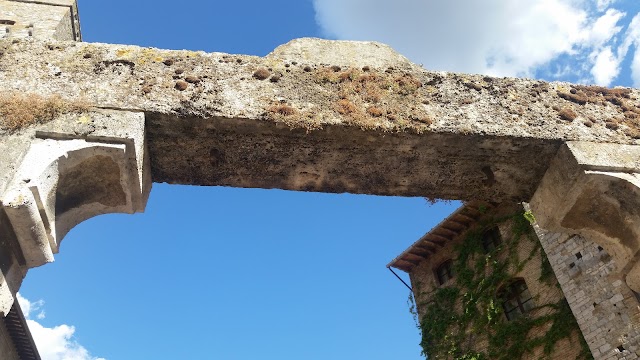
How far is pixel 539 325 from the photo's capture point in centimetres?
1468

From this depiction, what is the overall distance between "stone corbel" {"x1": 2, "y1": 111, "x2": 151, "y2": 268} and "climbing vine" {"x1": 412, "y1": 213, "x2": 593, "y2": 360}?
12996 mm

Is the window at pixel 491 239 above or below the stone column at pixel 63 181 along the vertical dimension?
above

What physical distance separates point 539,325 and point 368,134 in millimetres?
13142

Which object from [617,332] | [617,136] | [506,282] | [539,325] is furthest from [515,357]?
[617,136]

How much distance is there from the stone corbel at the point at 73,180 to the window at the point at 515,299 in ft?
48.1

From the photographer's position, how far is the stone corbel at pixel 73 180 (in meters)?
2.90

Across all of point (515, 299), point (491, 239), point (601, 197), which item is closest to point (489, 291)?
point (515, 299)

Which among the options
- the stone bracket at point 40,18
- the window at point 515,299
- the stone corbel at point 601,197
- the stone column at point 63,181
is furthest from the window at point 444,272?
the stone column at point 63,181

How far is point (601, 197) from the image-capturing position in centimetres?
388

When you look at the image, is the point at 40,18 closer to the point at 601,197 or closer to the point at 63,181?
the point at 63,181

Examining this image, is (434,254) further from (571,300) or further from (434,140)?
(434,140)

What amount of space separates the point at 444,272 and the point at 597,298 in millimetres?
7564

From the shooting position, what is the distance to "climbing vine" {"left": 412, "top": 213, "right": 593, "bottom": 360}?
47.5 feet

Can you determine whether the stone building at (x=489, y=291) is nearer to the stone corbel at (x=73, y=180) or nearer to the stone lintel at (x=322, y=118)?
the stone lintel at (x=322, y=118)
